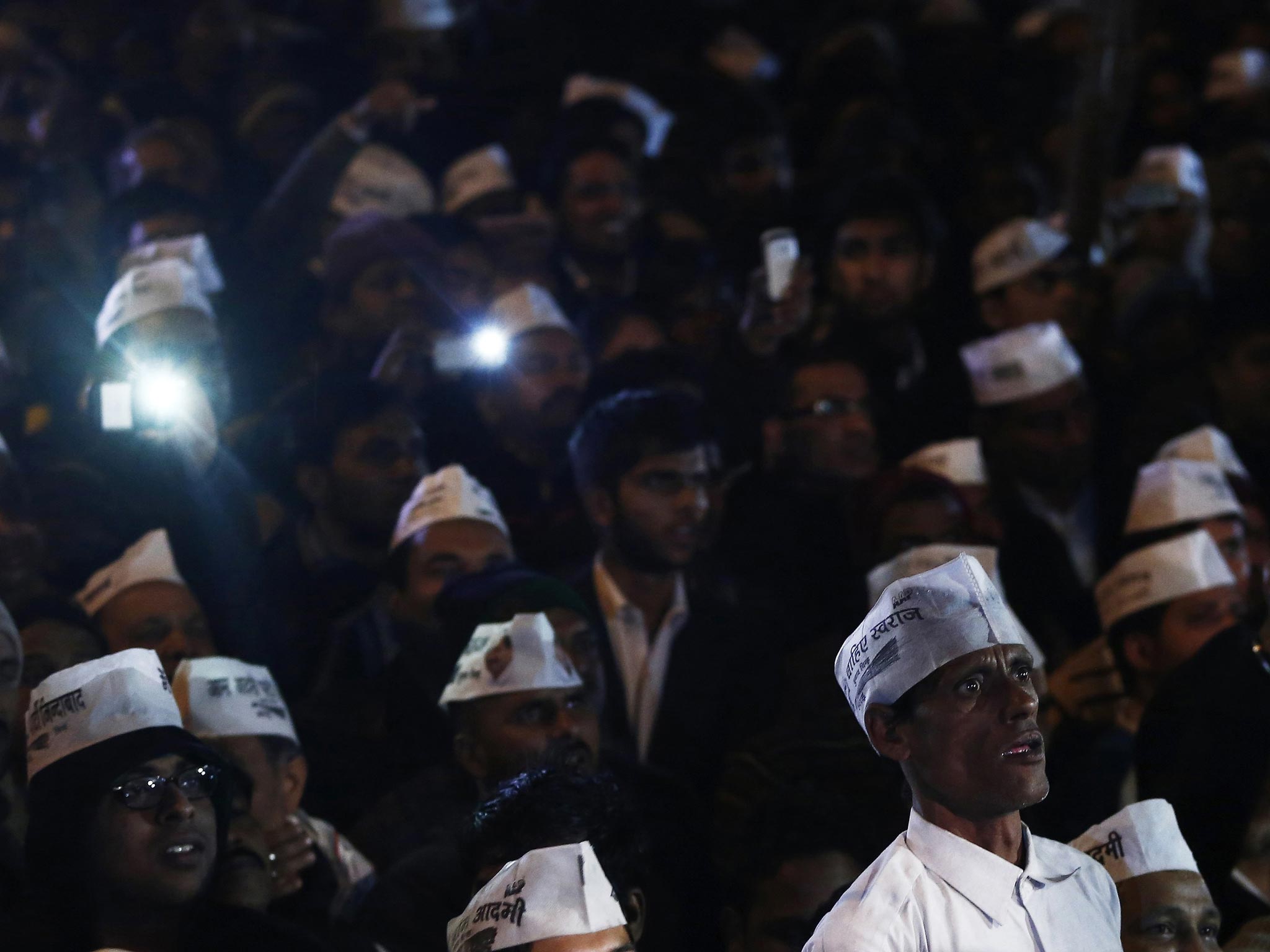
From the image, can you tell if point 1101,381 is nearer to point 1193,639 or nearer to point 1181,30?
point 1193,639

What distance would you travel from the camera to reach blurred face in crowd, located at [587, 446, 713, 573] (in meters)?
5.31

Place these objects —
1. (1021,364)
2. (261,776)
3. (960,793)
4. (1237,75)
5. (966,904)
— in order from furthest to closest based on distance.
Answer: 1. (1237,75)
2. (1021,364)
3. (261,776)
4. (960,793)
5. (966,904)

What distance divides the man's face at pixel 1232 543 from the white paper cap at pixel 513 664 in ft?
7.62

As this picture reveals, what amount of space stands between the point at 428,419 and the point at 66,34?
4.02 meters

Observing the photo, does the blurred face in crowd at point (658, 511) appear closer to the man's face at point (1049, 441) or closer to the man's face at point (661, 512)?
the man's face at point (661, 512)

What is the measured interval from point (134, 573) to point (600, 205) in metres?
3.09

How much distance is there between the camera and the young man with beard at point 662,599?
4.96m

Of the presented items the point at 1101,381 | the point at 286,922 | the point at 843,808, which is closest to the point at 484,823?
the point at 286,922

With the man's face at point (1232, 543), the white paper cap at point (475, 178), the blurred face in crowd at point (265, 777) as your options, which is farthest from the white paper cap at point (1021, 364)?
the blurred face in crowd at point (265, 777)

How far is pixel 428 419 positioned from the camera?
6305 mm

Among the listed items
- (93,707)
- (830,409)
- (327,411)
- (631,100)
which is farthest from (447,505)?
(631,100)

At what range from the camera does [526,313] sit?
6.41 m

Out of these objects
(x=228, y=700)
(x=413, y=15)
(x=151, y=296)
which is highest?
(x=413, y=15)

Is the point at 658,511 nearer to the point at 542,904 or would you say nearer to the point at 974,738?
the point at 542,904
